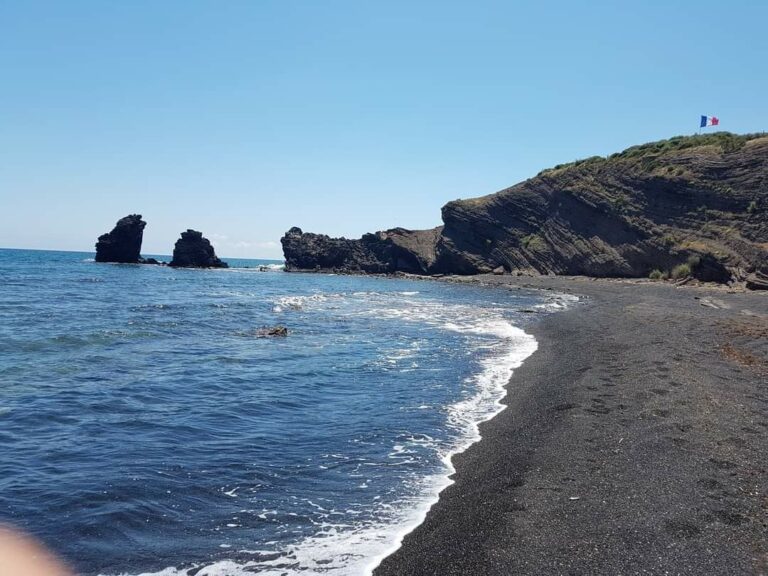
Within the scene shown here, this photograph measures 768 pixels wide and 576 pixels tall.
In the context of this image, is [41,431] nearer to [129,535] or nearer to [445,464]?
[129,535]

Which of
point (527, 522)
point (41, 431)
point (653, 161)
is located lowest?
point (41, 431)

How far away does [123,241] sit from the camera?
366ft

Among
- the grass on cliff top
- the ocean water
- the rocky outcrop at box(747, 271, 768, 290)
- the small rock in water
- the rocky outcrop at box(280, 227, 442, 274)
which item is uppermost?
the grass on cliff top

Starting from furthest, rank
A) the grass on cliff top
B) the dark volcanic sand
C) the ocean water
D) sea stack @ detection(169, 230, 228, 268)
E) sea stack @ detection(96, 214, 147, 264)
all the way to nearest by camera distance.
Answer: sea stack @ detection(169, 230, 228, 268)
sea stack @ detection(96, 214, 147, 264)
the grass on cliff top
the ocean water
the dark volcanic sand

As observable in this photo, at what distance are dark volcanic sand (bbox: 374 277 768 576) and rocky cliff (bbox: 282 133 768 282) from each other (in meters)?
41.8

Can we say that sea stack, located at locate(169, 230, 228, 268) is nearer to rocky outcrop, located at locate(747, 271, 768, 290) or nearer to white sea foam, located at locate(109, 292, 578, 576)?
rocky outcrop, located at locate(747, 271, 768, 290)

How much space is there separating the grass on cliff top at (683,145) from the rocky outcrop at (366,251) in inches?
1278

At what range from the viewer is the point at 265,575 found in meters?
5.55

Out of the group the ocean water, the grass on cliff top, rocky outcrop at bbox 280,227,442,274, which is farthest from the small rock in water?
rocky outcrop at bbox 280,227,442,274

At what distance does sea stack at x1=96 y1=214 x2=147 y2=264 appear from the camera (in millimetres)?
109625

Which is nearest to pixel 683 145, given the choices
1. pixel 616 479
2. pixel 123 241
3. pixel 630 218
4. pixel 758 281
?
pixel 630 218

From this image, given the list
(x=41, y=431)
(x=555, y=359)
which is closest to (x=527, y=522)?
(x=41, y=431)

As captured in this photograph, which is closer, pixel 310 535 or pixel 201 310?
pixel 310 535

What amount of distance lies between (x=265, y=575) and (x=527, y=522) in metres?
3.08
